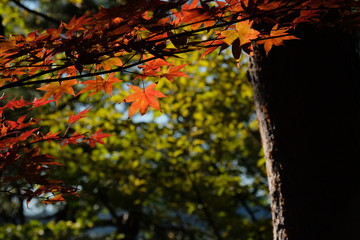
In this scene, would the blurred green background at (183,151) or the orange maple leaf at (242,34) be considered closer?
the orange maple leaf at (242,34)

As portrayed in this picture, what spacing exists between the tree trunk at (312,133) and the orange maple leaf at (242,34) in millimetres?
623

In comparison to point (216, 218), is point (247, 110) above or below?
above

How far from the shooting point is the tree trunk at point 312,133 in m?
1.46

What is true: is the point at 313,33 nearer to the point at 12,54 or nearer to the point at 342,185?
the point at 342,185

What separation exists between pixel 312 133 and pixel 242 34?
70 centimetres

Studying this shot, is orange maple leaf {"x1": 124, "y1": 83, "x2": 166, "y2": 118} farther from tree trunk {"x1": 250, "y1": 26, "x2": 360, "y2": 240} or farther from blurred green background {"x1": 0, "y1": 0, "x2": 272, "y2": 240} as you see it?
blurred green background {"x1": 0, "y1": 0, "x2": 272, "y2": 240}

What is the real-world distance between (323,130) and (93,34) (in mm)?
1050

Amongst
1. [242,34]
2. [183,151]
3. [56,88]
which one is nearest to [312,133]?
[242,34]

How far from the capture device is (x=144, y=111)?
4.00ft

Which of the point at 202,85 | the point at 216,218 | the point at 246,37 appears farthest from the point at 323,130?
the point at 216,218

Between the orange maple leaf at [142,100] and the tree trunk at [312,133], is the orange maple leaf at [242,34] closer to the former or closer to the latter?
the orange maple leaf at [142,100]

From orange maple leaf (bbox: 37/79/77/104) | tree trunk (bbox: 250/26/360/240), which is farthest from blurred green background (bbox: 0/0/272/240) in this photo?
orange maple leaf (bbox: 37/79/77/104)

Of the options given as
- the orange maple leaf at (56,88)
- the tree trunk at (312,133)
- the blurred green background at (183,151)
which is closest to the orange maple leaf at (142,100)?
the orange maple leaf at (56,88)

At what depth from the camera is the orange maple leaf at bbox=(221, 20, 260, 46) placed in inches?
39.7
